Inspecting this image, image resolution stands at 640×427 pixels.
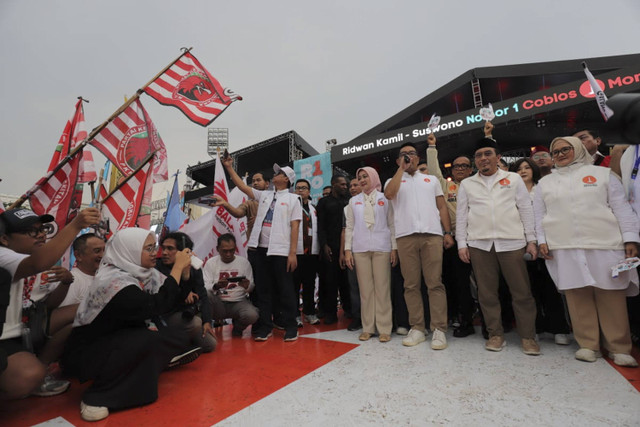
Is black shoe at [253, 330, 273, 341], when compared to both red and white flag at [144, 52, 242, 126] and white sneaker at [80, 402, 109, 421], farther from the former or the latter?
red and white flag at [144, 52, 242, 126]

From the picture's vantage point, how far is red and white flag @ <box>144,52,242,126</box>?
4.19 meters

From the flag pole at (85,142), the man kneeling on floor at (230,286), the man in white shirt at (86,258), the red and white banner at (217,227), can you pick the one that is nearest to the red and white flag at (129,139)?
the flag pole at (85,142)

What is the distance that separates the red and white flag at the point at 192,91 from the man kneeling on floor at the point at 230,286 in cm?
187

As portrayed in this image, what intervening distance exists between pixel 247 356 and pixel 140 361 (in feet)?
3.22

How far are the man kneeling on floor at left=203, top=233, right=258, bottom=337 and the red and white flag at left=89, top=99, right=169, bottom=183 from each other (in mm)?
1673

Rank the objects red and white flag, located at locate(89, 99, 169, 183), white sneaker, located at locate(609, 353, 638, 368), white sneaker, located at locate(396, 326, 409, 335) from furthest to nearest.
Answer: red and white flag, located at locate(89, 99, 169, 183)
white sneaker, located at locate(396, 326, 409, 335)
white sneaker, located at locate(609, 353, 638, 368)

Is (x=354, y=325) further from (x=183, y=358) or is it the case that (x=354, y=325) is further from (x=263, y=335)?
(x=183, y=358)

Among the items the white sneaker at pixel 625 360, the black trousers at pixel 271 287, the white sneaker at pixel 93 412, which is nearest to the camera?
the white sneaker at pixel 93 412

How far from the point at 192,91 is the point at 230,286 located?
2772 millimetres

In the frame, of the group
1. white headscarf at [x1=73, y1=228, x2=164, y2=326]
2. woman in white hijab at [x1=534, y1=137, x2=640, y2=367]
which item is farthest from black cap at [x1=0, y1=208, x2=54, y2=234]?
woman in white hijab at [x1=534, y1=137, x2=640, y2=367]

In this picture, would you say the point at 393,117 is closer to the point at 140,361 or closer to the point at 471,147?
the point at 471,147

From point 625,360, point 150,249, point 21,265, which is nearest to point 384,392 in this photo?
point 625,360

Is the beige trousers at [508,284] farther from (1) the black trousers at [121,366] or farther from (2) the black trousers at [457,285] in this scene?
(1) the black trousers at [121,366]

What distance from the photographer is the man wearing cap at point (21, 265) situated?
1.65 m
